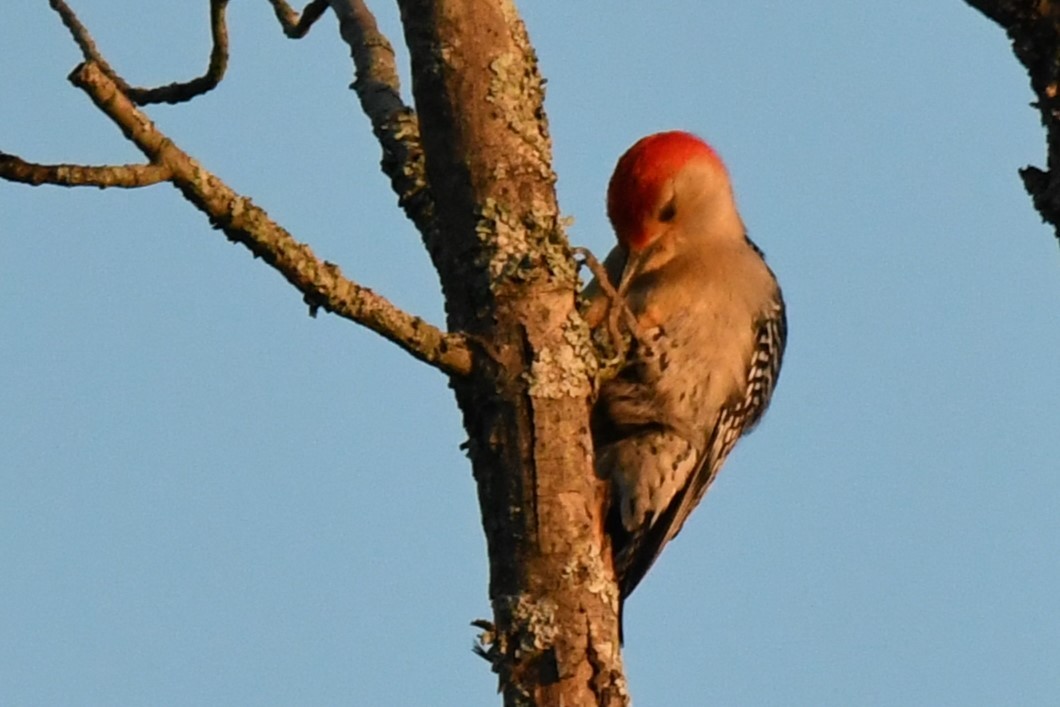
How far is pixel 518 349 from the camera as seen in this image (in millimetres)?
3498

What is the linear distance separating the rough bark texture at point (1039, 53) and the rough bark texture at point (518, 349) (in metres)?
1.15

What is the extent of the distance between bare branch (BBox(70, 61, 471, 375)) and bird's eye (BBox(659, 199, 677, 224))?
277cm

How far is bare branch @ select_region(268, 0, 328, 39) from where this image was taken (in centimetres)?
507

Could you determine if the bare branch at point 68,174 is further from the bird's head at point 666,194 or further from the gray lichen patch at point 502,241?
the bird's head at point 666,194

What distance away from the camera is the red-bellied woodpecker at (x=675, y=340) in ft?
17.5

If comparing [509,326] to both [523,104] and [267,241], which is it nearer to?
[523,104]

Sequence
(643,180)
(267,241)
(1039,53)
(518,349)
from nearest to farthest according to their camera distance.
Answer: (1039,53) < (267,241) < (518,349) < (643,180)

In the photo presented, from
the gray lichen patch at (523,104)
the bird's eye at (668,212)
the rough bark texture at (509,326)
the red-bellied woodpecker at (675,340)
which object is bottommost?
the rough bark texture at (509,326)

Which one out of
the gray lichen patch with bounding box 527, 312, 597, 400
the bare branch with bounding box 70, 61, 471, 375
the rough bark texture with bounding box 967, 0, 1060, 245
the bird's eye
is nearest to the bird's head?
the bird's eye

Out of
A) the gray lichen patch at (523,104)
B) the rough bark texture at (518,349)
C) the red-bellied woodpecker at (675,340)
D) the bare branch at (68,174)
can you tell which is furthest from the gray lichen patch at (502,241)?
the red-bellied woodpecker at (675,340)

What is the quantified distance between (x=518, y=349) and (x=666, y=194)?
8.93 feet

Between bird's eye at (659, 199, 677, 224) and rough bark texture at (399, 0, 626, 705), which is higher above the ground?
bird's eye at (659, 199, 677, 224)

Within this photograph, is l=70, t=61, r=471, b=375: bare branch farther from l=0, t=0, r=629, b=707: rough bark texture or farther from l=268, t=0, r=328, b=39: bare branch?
l=268, t=0, r=328, b=39: bare branch

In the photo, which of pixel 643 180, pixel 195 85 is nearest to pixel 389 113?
pixel 195 85
